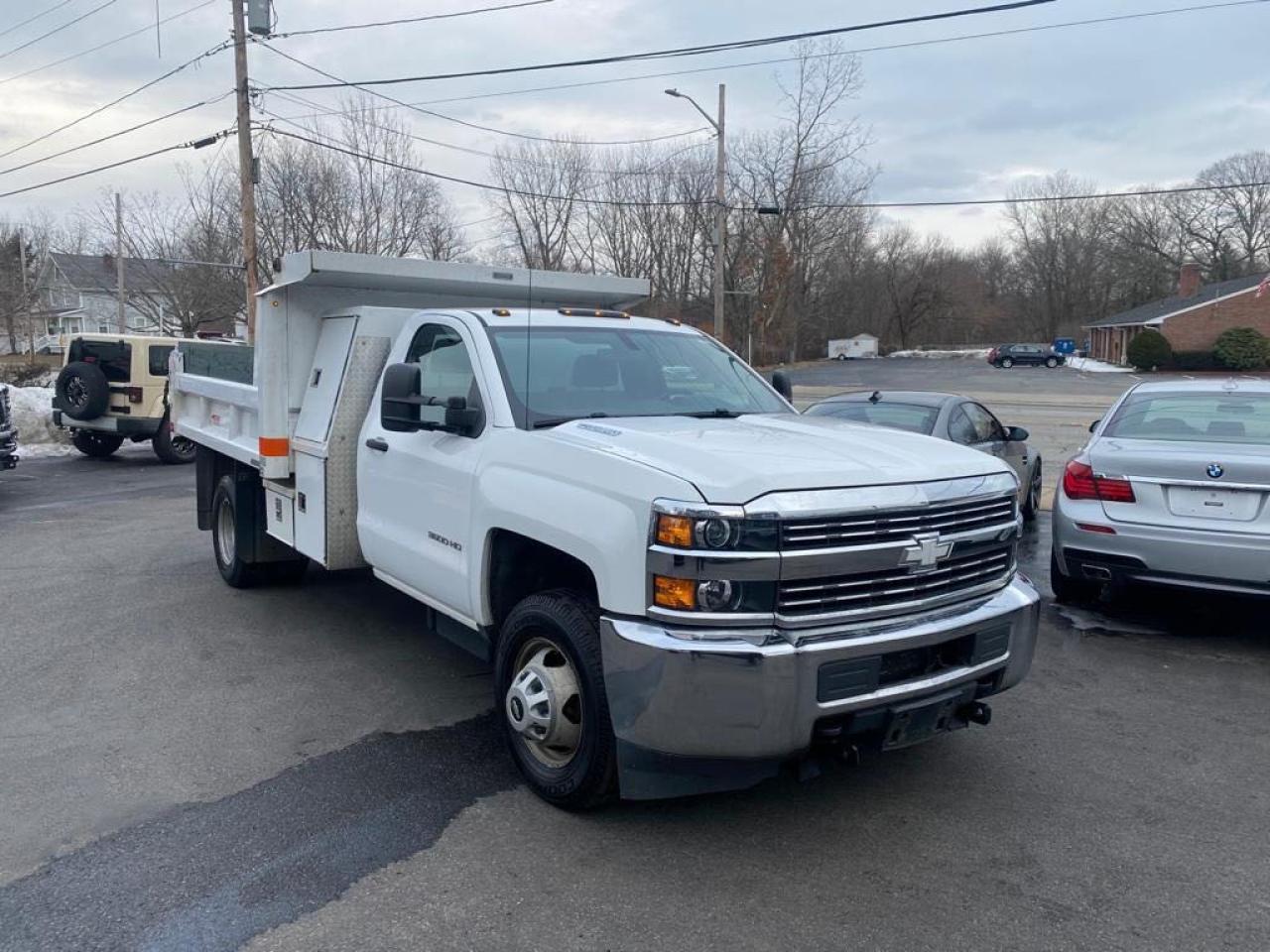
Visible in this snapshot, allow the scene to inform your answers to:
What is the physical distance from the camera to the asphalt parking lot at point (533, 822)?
3.24 metres

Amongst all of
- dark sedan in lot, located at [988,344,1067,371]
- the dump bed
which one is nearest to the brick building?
dark sedan in lot, located at [988,344,1067,371]

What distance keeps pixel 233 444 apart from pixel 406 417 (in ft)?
9.86

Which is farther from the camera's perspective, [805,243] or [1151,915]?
[805,243]

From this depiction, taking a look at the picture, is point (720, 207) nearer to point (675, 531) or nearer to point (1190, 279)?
point (675, 531)

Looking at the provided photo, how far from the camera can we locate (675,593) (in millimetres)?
3373

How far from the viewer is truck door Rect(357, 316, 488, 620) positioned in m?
4.58

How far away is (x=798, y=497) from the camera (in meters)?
3.39

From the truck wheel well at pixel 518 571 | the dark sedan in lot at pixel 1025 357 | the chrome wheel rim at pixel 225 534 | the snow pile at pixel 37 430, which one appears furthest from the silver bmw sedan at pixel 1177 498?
the dark sedan in lot at pixel 1025 357

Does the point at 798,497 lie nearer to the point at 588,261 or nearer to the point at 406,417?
the point at 406,417

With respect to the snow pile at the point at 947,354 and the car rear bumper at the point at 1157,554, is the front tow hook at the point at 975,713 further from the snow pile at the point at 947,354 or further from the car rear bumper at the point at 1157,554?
the snow pile at the point at 947,354

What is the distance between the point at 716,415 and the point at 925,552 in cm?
152

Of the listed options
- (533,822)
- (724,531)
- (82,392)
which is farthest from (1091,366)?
(724,531)

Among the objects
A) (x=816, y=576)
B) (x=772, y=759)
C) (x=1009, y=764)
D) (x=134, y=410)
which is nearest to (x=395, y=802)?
(x=772, y=759)

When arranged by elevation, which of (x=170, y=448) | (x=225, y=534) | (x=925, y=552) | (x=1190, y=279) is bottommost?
(x=170, y=448)
